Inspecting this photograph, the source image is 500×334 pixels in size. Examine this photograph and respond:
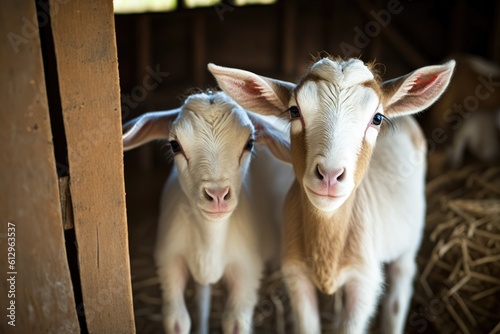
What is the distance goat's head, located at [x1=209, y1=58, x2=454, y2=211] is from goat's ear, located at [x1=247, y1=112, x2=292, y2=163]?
268 mm

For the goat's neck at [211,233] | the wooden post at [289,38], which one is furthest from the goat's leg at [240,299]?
the wooden post at [289,38]

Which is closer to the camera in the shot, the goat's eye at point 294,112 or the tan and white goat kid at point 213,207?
the goat's eye at point 294,112

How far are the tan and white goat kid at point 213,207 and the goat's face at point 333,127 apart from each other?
45 cm

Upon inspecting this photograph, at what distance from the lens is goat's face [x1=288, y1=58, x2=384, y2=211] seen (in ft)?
9.84

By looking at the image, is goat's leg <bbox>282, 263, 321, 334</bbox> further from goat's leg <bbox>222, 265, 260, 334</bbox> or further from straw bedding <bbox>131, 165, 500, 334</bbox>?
straw bedding <bbox>131, 165, 500, 334</bbox>

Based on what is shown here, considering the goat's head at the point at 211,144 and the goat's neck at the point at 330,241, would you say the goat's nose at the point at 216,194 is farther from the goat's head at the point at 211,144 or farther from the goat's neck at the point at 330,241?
the goat's neck at the point at 330,241

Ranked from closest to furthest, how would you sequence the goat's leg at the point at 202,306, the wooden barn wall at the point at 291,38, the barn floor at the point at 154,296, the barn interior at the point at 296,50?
the goat's leg at the point at 202,306 < the barn floor at the point at 154,296 < the barn interior at the point at 296,50 < the wooden barn wall at the point at 291,38

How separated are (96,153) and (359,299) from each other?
1.80 m

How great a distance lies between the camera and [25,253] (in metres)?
3.02

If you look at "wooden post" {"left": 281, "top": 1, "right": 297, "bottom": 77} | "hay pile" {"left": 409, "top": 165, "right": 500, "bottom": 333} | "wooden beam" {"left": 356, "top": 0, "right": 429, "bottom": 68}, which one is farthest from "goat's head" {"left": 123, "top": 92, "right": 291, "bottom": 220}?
"wooden beam" {"left": 356, "top": 0, "right": 429, "bottom": 68}

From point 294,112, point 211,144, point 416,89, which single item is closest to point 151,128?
point 211,144

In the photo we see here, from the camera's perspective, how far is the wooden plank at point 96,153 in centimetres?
280

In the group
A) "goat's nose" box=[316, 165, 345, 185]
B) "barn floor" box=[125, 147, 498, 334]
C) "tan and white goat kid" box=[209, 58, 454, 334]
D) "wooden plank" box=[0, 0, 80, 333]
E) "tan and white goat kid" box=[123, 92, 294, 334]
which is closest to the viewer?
"wooden plank" box=[0, 0, 80, 333]

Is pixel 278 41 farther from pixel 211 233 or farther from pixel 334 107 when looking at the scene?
pixel 334 107
